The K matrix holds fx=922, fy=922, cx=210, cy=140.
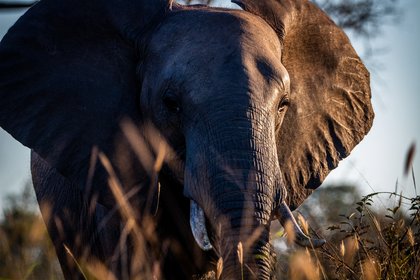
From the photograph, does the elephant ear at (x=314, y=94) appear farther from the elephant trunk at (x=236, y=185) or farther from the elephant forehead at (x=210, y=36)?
the elephant trunk at (x=236, y=185)

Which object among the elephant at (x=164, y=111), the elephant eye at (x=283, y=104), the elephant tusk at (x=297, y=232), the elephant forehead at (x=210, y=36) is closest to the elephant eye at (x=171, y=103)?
the elephant at (x=164, y=111)

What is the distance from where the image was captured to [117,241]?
5.25 m

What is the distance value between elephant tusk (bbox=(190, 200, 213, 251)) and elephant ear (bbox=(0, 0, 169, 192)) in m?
0.90

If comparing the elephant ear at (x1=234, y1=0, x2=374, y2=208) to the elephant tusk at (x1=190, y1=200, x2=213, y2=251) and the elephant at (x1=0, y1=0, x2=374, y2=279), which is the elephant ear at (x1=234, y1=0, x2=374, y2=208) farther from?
the elephant tusk at (x1=190, y1=200, x2=213, y2=251)

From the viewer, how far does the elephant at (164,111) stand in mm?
4410

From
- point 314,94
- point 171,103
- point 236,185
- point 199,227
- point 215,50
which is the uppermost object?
point 215,50

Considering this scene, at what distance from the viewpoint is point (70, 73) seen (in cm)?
527

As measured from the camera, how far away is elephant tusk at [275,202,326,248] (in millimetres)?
4039

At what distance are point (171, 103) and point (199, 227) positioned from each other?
0.79m

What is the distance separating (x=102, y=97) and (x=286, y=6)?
1346 millimetres

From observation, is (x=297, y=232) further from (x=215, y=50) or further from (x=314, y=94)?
(x=314, y=94)

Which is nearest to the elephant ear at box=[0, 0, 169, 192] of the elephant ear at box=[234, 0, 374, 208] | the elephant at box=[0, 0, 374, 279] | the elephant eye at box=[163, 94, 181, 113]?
the elephant at box=[0, 0, 374, 279]

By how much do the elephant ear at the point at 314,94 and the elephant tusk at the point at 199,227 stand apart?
1328 millimetres

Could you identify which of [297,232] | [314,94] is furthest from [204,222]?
[314,94]
